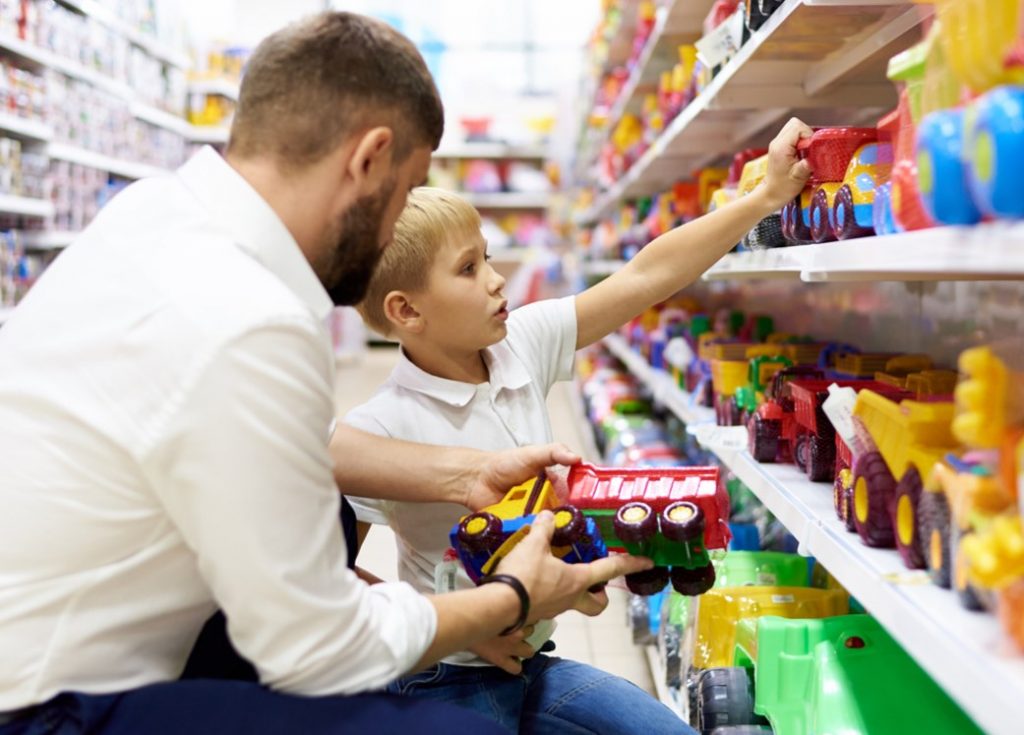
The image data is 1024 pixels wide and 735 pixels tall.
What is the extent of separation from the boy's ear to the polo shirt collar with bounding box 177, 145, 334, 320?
1.87 feet

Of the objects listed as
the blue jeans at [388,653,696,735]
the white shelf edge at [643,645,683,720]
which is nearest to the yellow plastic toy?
the white shelf edge at [643,645,683,720]

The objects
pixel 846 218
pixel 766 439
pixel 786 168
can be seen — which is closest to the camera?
pixel 846 218

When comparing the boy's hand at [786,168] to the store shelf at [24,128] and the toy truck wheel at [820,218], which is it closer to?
the toy truck wheel at [820,218]

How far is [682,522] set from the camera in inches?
58.9

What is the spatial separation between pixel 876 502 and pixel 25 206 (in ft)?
13.9

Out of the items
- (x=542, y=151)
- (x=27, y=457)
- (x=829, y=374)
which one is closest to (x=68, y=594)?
(x=27, y=457)

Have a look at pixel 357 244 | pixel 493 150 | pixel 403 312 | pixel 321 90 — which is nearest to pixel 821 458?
pixel 403 312

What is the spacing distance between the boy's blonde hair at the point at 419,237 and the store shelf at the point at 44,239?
12.0 feet

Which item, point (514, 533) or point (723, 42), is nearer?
point (514, 533)

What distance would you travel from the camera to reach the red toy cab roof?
1.56 metres

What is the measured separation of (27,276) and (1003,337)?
13.6 feet

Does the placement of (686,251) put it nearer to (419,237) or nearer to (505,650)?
(419,237)

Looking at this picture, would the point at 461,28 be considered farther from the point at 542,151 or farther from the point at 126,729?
the point at 126,729

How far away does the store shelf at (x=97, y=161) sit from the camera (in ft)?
17.1
